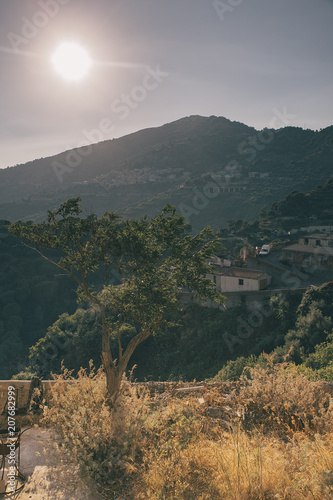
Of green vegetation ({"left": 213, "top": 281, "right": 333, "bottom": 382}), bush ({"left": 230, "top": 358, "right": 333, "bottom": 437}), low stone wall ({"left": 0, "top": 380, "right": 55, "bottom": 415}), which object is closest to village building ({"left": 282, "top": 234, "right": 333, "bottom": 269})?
green vegetation ({"left": 213, "top": 281, "right": 333, "bottom": 382})

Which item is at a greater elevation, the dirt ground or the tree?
the tree

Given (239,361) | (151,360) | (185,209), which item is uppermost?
(185,209)

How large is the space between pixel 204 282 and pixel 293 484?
20.0ft

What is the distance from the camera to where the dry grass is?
12.4ft

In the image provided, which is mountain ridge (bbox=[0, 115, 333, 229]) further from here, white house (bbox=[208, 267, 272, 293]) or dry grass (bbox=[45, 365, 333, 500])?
dry grass (bbox=[45, 365, 333, 500])

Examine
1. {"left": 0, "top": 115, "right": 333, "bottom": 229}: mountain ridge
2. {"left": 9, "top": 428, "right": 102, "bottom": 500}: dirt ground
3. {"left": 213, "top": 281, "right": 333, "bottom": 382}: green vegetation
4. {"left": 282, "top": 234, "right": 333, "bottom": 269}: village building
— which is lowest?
{"left": 213, "top": 281, "right": 333, "bottom": 382}: green vegetation

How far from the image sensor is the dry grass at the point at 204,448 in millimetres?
3768

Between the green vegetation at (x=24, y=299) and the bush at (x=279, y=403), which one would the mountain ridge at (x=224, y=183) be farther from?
the bush at (x=279, y=403)

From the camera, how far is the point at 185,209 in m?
130

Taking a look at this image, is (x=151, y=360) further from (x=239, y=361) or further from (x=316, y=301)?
(x=316, y=301)

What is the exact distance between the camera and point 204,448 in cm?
455

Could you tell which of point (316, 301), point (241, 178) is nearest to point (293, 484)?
point (316, 301)

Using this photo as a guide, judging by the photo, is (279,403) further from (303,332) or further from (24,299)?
(24,299)

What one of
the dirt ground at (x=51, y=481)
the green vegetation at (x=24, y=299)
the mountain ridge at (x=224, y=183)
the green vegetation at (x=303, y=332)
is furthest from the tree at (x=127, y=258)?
the mountain ridge at (x=224, y=183)
